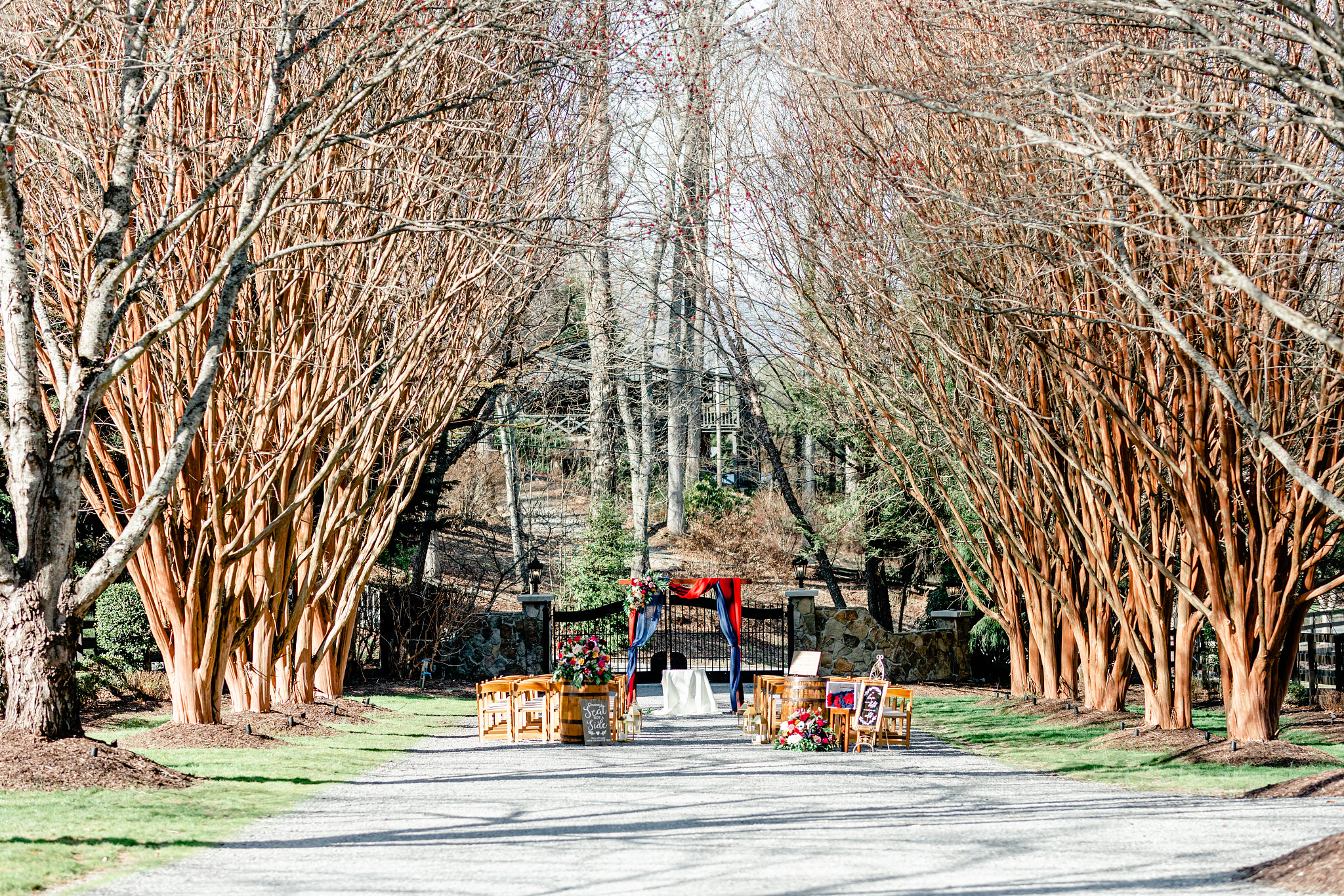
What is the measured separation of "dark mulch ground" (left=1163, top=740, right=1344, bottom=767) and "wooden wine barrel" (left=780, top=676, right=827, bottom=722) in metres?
3.73

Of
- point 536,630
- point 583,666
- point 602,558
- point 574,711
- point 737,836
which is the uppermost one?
point 602,558

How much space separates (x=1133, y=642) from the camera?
13.5 metres

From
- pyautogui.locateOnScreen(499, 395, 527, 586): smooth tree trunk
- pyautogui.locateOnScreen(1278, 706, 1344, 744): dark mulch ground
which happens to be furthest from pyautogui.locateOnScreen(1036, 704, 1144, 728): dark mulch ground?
pyautogui.locateOnScreen(499, 395, 527, 586): smooth tree trunk

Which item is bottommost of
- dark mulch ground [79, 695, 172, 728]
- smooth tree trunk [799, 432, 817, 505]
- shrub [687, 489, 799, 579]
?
dark mulch ground [79, 695, 172, 728]

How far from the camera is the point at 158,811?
311 inches

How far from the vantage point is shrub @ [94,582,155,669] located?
60.2 ft

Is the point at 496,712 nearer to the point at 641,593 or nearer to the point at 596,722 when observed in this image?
the point at 596,722

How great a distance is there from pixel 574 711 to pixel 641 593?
3.93m

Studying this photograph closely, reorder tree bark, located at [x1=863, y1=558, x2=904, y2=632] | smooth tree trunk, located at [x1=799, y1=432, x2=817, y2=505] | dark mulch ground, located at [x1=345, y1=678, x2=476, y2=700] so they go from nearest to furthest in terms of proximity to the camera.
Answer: dark mulch ground, located at [x1=345, y1=678, x2=476, y2=700], tree bark, located at [x1=863, y1=558, x2=904, y2=632], smooth tree trunk, located at [x1=799, y1=432, x2=817, y2=505]

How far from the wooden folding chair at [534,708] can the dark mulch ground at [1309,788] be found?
7734mm

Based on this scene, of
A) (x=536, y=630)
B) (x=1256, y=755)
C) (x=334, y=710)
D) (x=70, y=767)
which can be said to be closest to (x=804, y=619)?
(x=536, y=630)

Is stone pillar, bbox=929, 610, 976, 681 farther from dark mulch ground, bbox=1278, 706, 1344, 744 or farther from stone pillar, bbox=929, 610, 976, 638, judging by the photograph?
dark mulch ground, bbox=1278, 706, 1344, 744

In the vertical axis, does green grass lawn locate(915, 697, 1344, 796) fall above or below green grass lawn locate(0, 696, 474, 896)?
below

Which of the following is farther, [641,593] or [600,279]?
[600,279]
